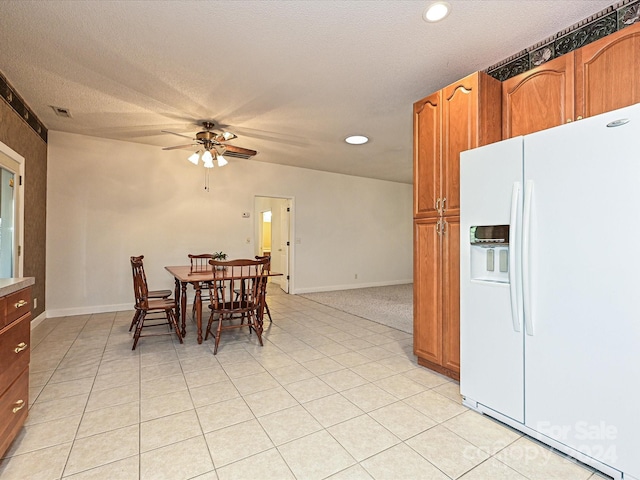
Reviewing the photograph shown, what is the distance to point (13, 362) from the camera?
5.34 ft

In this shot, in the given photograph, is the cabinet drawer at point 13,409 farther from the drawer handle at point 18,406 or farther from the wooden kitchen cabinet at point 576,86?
the wooden kitchen cabinet at point 576,86

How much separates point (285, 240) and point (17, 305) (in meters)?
5.09

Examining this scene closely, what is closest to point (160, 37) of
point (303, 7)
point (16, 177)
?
point (303, 7)

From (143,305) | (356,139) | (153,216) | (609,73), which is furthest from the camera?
(153,216)

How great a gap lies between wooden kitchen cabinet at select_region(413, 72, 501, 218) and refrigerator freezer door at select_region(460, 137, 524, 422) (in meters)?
0.32

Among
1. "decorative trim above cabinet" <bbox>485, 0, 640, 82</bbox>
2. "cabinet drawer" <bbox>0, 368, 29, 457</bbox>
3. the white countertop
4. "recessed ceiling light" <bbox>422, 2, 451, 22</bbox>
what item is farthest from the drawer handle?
"decorative trim above cabinet" <bbox>485, 0, 640, 82</bbox>

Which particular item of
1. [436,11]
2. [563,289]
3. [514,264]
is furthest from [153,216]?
[563,289]

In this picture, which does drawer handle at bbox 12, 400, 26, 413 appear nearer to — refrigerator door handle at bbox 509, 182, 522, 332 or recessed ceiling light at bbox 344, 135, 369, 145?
refrigerator door handle at bbox 509, 182, 522, 332

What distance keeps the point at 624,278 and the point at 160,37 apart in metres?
3.18

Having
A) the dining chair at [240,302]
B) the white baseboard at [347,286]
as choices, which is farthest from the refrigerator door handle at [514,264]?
the white baseboard at [347,286]

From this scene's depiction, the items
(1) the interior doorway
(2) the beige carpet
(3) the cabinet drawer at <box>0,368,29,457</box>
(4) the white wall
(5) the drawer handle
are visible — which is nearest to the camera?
(3) the cabinet drawer at <box>0,368,29,457</box>

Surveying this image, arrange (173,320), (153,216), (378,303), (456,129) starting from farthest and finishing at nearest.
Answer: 1. (378,303)
2. (153,216)
3. (173,320)
4. (456,129)

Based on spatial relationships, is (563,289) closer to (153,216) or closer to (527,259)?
(527,259)

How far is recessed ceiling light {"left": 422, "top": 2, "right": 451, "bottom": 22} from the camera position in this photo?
76.9 inches
